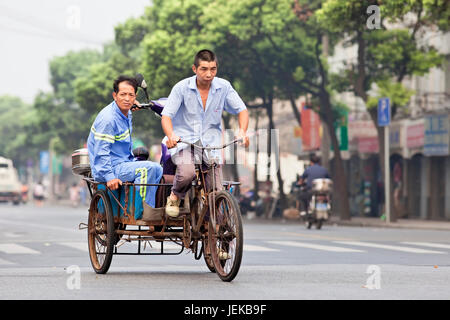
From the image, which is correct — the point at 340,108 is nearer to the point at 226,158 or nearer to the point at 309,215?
the point at 309,215

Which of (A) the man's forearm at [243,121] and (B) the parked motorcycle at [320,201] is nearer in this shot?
(A) the man's forearm at [243,121]

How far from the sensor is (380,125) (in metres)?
33.0

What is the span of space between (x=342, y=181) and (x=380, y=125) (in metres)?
4.50

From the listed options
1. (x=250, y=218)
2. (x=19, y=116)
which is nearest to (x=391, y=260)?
(x=250, y=218)

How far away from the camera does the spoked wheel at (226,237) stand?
9.37 meters

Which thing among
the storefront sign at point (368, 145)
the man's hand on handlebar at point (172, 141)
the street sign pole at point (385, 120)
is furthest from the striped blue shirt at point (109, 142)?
the storefront sign at point (368, 145)

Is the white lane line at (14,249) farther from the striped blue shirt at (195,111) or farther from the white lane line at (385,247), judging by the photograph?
the striped blue shirt at (195,111)

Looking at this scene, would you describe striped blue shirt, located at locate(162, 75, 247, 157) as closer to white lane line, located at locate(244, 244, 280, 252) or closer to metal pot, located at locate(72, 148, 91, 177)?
metal pot, located at locate(72, 148, 91, 177)

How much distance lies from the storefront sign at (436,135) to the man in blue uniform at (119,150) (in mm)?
27236

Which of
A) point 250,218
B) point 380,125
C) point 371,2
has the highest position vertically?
point 371,2

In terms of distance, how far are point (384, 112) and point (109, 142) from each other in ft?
74.5

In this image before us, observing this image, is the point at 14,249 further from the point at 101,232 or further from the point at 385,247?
the point at 101,232

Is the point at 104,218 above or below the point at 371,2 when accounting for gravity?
below
